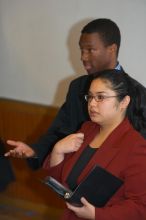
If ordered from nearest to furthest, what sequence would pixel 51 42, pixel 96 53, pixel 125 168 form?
pixel 125 168 < pixel 96 53 < pixel 51 42

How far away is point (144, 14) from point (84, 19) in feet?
1.26

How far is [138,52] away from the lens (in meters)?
2.18

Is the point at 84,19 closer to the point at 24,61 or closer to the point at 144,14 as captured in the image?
the point at 144,14

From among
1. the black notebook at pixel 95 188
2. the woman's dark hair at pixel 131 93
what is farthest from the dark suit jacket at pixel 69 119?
the black notebook at pixel 95 188

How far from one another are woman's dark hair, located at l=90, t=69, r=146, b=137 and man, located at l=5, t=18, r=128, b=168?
23 cm

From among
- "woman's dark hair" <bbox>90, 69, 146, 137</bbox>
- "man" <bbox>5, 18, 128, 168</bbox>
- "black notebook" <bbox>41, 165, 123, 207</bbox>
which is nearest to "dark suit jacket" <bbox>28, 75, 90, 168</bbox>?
"man" <bbox>5, 18, 128, 168</bbox>

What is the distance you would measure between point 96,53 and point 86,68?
92mm

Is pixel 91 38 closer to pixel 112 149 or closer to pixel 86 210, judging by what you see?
pixel 112 149

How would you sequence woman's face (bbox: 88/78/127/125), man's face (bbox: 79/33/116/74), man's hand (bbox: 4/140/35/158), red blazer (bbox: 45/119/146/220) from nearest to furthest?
red blazer (bbox: 45/119/146/220), woman's face (bbox: 88/78/127/125), man's hand (bbox: 4/140/35/158), man's face (bbox: 79/33/116/74)

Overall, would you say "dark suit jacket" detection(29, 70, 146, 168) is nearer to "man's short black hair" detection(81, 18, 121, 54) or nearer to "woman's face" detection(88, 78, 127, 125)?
"man's short black hair" detection(81, 18, 121, 54)

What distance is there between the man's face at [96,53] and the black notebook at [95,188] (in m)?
0.61

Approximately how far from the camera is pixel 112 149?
1.26m

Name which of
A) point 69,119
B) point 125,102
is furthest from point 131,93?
point 69,119

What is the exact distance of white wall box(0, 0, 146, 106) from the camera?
2.17 meters
